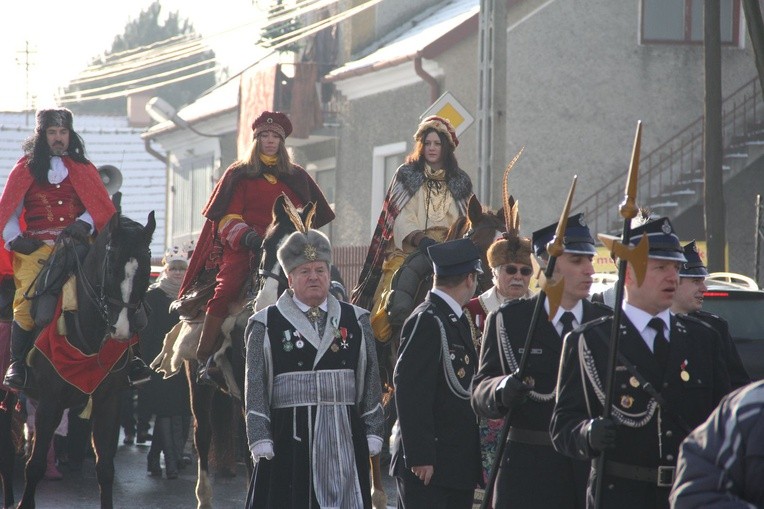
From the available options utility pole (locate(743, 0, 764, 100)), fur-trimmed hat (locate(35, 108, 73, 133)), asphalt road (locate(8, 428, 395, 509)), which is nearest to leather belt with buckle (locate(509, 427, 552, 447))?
asphalt road (locate(8, 428, 395, 509))

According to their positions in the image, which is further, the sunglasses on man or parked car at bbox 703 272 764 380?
parked car at bbox 703 272 764 380

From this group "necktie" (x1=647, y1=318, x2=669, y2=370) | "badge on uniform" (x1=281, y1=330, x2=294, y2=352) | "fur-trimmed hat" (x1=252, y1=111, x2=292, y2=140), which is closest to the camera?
"necktie" (x1=647, y1=318, x2=669, y2=370)

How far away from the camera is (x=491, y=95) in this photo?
51.8ft

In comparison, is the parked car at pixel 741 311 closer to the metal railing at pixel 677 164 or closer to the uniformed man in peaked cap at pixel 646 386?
the uniformed man in peaked cap at pixel 646 386

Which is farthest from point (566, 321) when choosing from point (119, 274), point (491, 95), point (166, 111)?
point (166, 111)

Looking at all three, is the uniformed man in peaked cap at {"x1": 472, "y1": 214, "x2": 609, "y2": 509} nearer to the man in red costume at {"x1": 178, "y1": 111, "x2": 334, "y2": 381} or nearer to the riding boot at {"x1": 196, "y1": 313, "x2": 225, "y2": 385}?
the man in red costume at {"x1": 178, "y1": 111, "x2": 334, "y2": 381}

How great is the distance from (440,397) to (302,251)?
1.03 meters

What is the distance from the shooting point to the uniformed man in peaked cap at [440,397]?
7.11 metres

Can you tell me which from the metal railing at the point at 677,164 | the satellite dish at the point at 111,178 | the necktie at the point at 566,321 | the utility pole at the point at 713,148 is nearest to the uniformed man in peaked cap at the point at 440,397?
the necktie at the point at 566,321

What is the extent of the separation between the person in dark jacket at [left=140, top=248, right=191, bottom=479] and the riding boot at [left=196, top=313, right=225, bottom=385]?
305 centimetres

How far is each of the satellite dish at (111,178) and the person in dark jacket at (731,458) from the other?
32.2ft

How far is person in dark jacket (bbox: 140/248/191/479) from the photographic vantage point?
47.4ft

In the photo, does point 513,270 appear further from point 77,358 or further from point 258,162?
point 77,358

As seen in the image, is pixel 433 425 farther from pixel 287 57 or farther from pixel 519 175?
pixel 287 57
